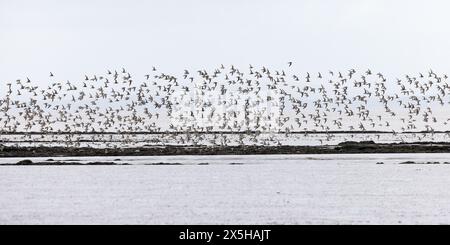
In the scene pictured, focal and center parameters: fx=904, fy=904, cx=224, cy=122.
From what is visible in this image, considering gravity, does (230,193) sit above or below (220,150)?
below

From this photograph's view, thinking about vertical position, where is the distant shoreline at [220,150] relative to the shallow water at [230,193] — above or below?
above

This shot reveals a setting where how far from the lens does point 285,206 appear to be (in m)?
40.2

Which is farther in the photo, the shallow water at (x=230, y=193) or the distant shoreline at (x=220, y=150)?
the distant shoreline at (x=220, y=150)

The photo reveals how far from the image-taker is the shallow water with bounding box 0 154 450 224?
36.6m

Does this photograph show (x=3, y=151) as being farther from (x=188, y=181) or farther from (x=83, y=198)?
(x=83, y=198)

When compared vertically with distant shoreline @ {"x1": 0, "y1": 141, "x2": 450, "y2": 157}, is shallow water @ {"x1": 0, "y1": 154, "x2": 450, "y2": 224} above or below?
below

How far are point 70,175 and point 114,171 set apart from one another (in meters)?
4.15

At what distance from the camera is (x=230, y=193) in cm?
4622

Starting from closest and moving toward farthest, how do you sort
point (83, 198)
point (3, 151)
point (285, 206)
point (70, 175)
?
1. point (285, 206)
2. point (83, 198)
3. point (70, 175)
4. point (3, 151)

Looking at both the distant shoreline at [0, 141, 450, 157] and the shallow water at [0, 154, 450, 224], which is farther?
the distant shoreline at [0, 141, 450, 157]

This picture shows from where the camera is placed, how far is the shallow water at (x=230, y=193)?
36.6m

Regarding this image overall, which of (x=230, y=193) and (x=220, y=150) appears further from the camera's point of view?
(x=220, y=150)
